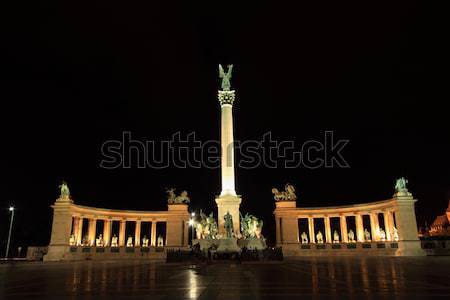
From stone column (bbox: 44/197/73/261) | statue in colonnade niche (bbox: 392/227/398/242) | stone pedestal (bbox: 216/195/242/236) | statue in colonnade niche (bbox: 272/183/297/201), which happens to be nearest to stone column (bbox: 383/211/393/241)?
statue in colonnade niche (bbox: 392/227/398/242)

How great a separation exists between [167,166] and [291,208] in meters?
29.9

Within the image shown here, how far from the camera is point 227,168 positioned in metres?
51.4

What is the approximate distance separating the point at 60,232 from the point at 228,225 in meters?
31.3

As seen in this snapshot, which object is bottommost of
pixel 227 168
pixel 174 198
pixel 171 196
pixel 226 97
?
pixel 174 198

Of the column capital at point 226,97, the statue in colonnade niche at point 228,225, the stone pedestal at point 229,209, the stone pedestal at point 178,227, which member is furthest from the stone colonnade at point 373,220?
the column capital at point 226,97

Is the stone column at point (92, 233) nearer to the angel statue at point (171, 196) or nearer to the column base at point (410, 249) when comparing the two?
the angel statue at point (171, 196)

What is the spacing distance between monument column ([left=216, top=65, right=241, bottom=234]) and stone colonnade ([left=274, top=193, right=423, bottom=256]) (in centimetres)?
2410

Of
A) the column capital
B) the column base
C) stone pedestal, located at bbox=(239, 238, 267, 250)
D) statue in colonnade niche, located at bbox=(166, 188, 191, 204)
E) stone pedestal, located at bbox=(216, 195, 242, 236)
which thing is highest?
the column capital

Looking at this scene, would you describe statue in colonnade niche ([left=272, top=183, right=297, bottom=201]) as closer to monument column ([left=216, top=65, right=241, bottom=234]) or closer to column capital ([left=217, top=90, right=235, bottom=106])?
monument column ([left=216, top=65, right=241, bottom=234])

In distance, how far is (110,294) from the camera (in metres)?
13.1

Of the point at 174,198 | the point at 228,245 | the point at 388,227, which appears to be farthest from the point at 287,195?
the point at 228,245

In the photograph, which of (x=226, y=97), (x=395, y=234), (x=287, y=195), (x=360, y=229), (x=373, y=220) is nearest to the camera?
(x=226, y=97)

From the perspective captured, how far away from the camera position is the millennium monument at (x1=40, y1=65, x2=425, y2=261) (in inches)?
1889

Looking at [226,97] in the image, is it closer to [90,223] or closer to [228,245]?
[228,245]
